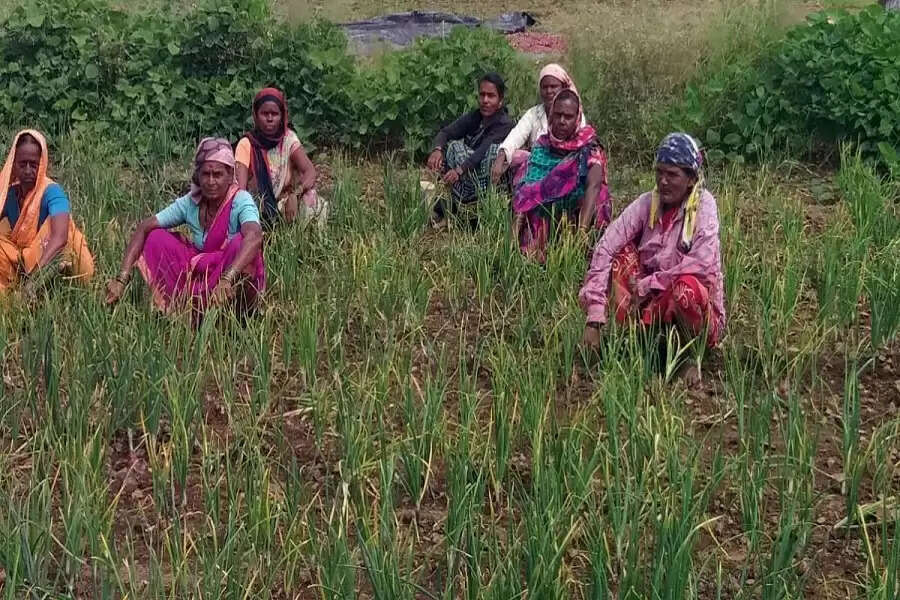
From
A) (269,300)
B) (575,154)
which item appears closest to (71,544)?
(269,300)

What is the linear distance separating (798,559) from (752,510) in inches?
7.4

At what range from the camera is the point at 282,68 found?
716 cm

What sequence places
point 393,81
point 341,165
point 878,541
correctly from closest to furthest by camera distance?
point 878,541, point 341,165, point 393,81

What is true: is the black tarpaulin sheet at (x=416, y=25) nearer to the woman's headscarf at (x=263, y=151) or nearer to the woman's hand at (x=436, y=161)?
the woman's hand at (x=436, y=161)

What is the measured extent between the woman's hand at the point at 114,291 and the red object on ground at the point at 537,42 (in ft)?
19.5

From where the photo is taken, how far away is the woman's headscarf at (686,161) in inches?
155

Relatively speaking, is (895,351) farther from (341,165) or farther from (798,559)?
(341,165)

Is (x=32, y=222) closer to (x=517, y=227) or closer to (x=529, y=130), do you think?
(x=517, y=227)

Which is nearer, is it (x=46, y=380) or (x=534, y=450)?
(x=534, y=450)

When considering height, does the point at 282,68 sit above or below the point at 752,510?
above

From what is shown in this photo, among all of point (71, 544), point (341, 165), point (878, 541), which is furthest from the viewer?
point (341, 165)

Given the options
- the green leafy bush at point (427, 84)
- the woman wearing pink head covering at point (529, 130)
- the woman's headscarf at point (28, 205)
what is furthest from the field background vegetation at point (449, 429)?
the green leafy bush at point (427, 84)

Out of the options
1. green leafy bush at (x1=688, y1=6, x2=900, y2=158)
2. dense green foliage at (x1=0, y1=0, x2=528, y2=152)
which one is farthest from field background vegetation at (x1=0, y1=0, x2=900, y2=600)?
dense green foliage at (x1=0, y1=0, x2=528, y2=152)

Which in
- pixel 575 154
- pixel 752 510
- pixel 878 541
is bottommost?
pixel 878 541
